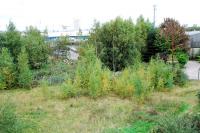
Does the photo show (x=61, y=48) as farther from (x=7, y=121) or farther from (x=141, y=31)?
(x=7, y=121)

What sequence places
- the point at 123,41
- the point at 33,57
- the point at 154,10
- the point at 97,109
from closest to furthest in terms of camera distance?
the point at 97,109
the point at 33,57
the point at 123,41
the point at 154,10

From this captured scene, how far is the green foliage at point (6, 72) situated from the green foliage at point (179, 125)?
353 inches

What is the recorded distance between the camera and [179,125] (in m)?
6.52

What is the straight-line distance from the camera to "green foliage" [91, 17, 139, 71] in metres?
19.2

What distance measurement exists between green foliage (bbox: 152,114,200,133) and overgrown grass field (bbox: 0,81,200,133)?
37.7 inches

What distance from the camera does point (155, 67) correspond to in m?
13.7

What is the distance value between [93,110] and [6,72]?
227 inches

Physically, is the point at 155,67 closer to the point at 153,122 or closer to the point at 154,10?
the point at 153,122

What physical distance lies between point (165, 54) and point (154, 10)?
13.9 m

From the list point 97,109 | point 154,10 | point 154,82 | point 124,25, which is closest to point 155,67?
point 154,82

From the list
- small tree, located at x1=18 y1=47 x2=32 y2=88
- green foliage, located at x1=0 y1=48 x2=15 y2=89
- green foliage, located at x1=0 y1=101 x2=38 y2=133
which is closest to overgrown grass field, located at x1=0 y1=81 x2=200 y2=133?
green foliage, located at x1=0 y1=101 x2=38 y2=133

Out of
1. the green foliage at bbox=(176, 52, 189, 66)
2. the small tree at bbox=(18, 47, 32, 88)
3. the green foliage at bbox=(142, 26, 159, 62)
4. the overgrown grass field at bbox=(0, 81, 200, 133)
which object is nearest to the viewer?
the overgrown grass field at bbox=(0, 81, 200, 133)

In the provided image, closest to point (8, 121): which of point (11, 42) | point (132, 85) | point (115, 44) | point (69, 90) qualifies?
point (69, 90)

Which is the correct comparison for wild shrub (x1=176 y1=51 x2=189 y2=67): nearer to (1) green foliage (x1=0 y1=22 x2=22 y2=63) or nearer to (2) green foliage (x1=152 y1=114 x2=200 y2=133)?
(1) green foliage (x1=0 y1=22 x2=22 y2=63)
